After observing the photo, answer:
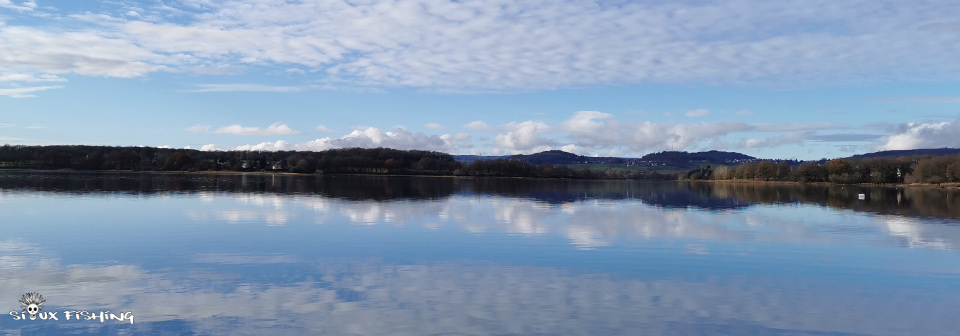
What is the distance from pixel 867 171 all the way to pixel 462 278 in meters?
144

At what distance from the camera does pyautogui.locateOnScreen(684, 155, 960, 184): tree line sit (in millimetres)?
113188

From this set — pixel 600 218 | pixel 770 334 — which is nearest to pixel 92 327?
pixel 770 334

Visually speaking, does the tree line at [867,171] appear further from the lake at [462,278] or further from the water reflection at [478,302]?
the water reflection at [478,302]

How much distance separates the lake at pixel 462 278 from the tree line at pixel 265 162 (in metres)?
123

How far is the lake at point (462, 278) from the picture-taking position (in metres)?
10.3

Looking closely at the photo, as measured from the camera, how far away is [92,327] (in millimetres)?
9641

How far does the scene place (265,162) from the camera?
158625mm

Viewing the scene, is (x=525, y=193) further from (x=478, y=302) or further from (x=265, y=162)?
(x=265, y=162)

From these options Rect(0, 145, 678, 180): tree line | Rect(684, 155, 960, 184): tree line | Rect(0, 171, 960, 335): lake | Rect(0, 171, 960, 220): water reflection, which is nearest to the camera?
Rect(0, 171, 960, 335): lake

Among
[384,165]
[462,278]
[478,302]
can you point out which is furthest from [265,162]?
[478,302]

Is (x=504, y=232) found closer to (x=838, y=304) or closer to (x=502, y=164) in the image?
Result: (x=838, y=304)

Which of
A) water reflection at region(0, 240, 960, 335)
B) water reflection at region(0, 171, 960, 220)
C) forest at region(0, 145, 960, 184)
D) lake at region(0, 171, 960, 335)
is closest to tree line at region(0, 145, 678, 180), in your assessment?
forest at region(0, 145, 960, 184)

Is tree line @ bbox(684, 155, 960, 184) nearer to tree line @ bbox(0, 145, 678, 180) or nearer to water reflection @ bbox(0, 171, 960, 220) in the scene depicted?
tree line @ bbox(0, 145, 678, 180)

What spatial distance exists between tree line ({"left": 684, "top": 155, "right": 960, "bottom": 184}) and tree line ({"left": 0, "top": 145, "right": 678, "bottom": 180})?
44332 millimetres
